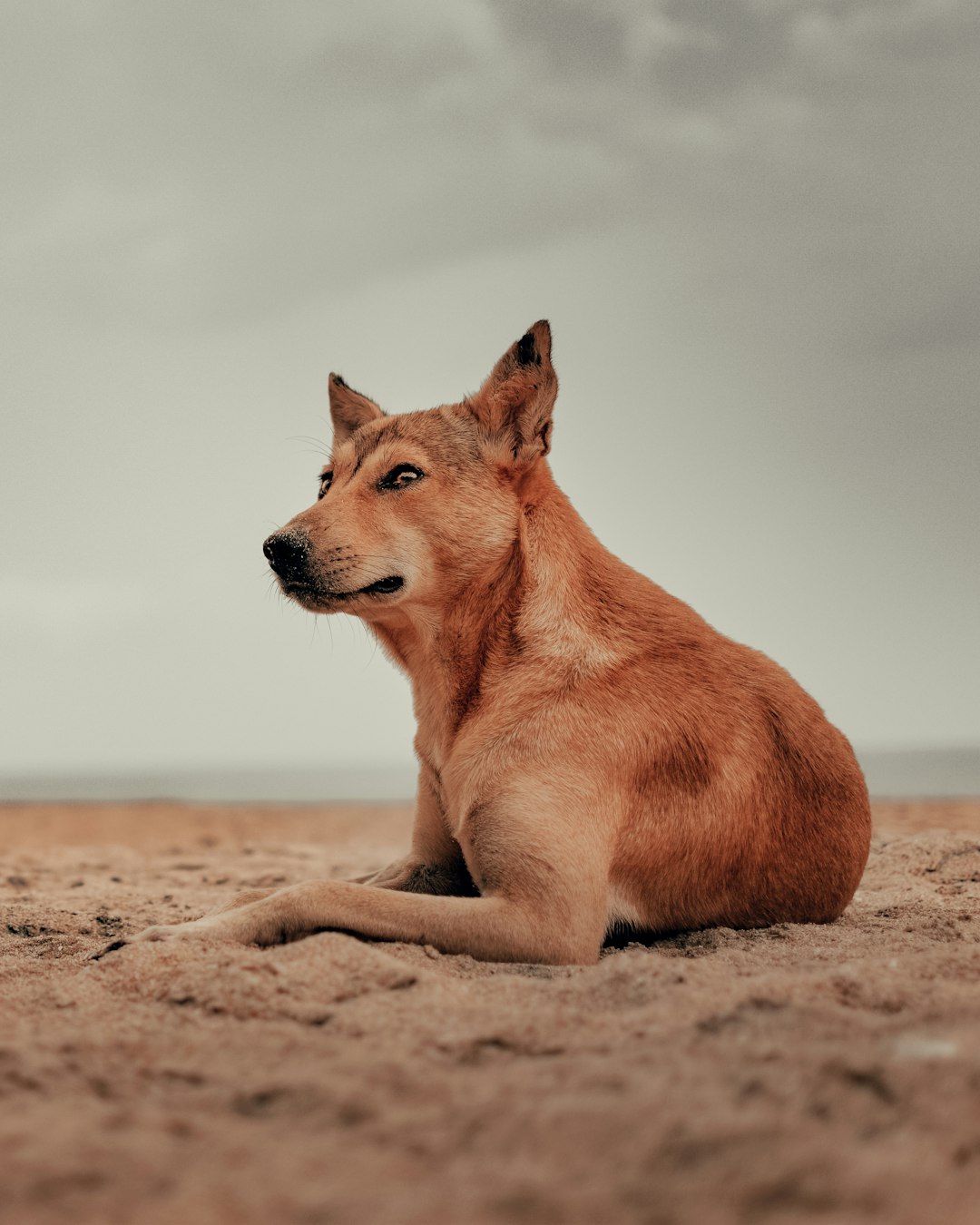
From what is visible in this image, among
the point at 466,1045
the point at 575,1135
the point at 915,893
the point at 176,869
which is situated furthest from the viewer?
the point at 176,869

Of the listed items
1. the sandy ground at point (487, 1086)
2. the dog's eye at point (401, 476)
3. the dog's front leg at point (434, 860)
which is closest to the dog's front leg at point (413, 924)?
the sandy ground at point (487, 1086)

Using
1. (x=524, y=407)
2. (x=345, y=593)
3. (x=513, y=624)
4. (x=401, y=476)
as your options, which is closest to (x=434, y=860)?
(x=513, y=624)

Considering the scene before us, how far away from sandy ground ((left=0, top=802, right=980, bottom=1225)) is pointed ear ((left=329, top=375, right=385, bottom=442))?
9.57ft

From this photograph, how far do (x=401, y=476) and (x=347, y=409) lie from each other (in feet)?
3.95

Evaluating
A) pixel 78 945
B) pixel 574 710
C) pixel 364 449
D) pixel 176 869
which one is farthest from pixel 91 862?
pixel 574 710

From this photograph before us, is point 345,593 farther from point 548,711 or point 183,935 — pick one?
point 183,935

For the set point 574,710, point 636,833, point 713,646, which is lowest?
point 636,833

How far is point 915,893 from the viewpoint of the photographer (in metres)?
5.42

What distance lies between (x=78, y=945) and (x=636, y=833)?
2266 millimetres

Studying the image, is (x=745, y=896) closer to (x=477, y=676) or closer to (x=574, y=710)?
(x=574, y=710)

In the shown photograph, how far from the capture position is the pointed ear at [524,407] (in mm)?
4555

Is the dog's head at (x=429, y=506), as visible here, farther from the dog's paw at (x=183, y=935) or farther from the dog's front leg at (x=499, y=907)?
the dog's paw at (x=183, y=935)

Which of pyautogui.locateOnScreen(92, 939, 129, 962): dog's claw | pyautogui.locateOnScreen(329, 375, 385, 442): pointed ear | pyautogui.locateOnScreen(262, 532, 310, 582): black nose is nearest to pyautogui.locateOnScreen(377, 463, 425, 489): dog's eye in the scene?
pyautogui.locateOnScreen(262, 532, 310, 582): black nose

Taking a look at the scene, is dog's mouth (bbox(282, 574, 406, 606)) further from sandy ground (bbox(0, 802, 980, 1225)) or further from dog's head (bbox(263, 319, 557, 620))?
sandy ground (bbox(0, 802, 980, 1225))
